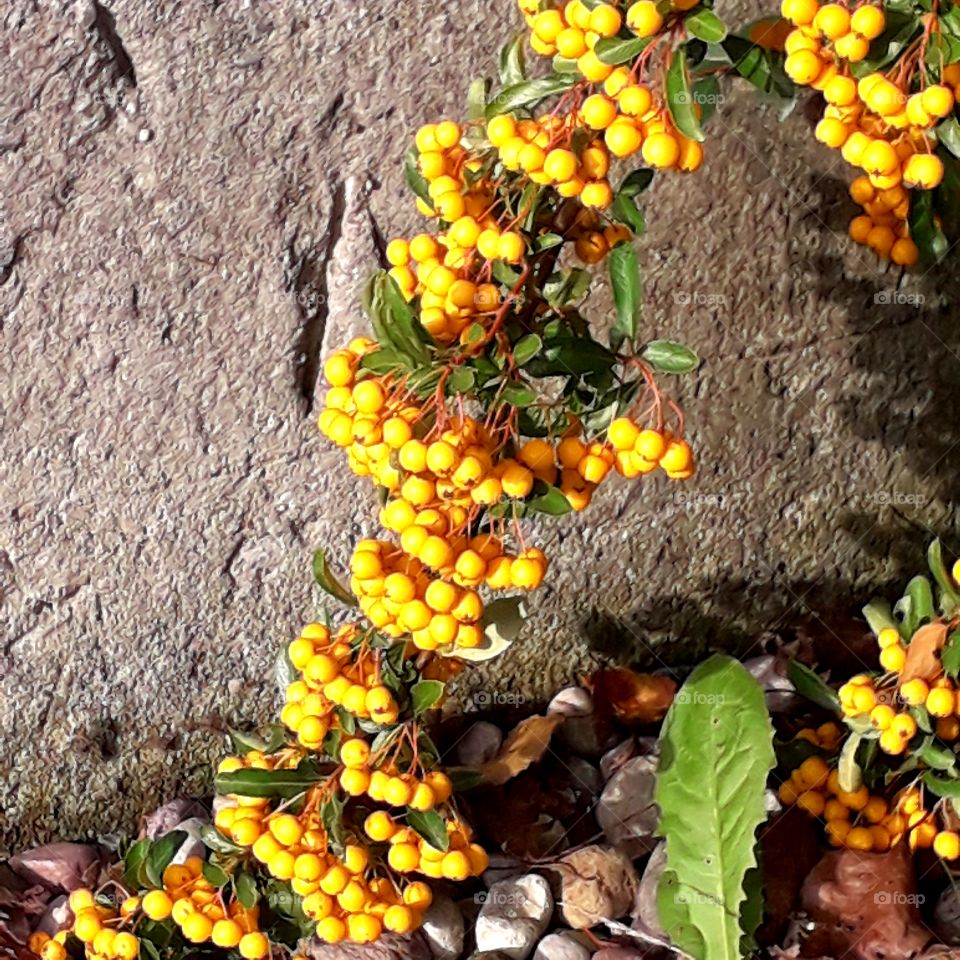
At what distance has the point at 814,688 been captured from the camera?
5.26 feet

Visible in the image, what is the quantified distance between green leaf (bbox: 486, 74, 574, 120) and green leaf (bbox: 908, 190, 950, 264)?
40 centimetres

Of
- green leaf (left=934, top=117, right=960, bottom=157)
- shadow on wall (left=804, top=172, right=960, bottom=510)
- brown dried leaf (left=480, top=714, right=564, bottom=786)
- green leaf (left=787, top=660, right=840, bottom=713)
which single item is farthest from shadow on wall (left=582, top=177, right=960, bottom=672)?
green leaf (left=934, top=117, right=960, bottom=157)

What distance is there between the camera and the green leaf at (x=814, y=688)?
1.60 meters

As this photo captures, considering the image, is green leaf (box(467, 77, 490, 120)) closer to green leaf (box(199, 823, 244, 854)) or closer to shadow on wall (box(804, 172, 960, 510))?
shadow on wall (box(804, 172, 960, 510))

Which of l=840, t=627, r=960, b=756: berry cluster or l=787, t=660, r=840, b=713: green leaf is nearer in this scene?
l=840, t=627, r=960, b=756: berry cluster

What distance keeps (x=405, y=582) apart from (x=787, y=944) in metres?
0.75

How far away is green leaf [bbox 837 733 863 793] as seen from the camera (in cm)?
153

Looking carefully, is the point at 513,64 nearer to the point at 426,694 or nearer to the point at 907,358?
the point at 426,694

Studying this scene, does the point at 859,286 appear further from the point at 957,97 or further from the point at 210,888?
the point at 210,888

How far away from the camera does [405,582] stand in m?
1.17

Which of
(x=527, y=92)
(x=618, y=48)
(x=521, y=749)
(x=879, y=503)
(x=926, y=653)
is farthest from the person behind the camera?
(x=879, y=503)

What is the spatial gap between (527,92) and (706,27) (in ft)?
0.57

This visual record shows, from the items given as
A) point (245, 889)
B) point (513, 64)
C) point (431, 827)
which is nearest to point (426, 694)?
point (431, 827)

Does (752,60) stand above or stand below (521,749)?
above
